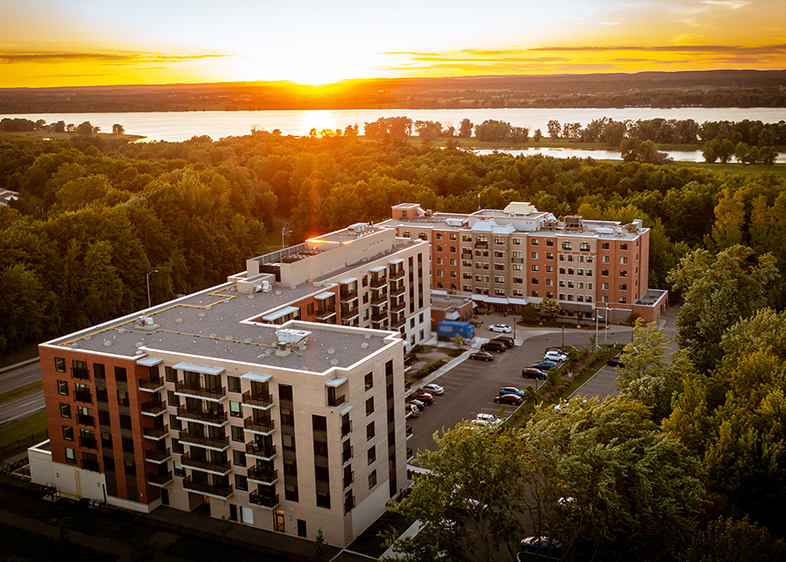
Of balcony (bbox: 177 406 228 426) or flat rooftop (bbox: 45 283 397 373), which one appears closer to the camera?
balcony (bbox: 177 406 228 426)

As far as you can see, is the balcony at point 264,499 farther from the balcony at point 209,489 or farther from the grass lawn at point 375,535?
the grass lawn at point 375,535

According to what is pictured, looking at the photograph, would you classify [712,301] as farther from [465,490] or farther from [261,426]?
[261,426]

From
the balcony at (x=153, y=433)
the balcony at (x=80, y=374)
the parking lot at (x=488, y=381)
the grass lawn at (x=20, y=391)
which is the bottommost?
the parking lot at (x=488, y=381)

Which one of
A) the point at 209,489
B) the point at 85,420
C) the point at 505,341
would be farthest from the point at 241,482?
the point at 505,341

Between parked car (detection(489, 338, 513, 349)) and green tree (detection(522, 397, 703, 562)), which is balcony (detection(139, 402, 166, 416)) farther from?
parked car (detection(489, 338, 513, 349))

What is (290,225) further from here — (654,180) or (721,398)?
(721,398)

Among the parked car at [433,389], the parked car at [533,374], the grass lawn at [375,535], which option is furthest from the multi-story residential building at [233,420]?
the parked car at [533,374]

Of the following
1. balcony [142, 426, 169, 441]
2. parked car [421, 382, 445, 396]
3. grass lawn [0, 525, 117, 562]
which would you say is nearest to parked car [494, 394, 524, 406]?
parked car [421, 382, 445, 396]
